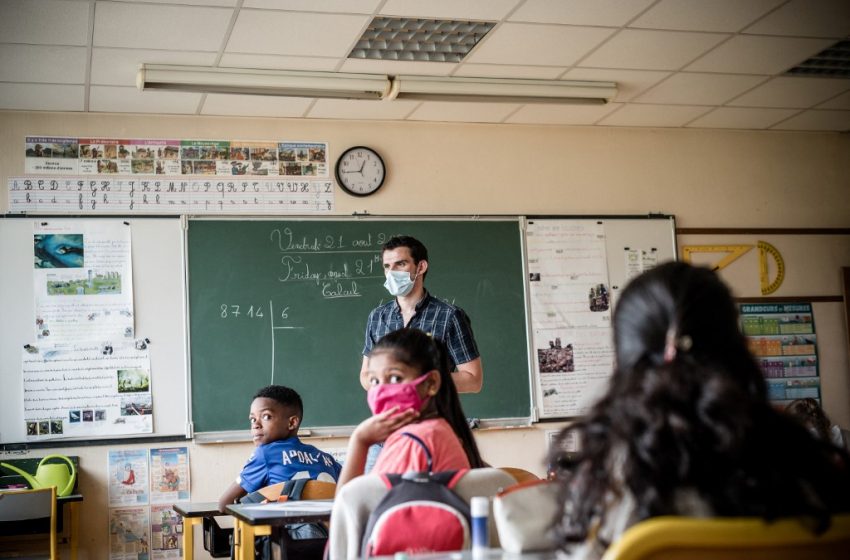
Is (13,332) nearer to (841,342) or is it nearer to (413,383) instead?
(413,383)

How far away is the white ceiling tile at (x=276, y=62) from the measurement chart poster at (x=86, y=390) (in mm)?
1584

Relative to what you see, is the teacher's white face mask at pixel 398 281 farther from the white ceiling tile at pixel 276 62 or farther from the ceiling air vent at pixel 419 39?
the white ceiling tile at pixel 276 62

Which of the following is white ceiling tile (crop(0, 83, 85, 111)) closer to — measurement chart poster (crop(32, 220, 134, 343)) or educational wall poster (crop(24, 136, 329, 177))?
educational wall poster (crop(24, 136, 329, 177))

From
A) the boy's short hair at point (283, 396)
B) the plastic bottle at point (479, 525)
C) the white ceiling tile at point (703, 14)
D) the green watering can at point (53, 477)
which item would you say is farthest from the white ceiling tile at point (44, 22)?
the plastic bottle at point (479, 525)

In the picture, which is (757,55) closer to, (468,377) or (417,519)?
(468,377)

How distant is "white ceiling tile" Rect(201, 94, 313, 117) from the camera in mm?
5032

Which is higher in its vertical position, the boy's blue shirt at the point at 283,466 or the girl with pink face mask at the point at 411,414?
the girl with pink face mask at the point at 411,414

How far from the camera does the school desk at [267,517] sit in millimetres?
2465

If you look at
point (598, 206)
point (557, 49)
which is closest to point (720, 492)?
point (557, 49)

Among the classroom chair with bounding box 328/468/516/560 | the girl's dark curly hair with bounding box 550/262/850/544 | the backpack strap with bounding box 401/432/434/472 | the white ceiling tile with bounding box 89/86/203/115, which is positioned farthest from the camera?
the white ceiling tile with bounding box 89/86/203/115

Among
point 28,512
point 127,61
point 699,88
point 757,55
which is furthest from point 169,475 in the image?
point 757,55

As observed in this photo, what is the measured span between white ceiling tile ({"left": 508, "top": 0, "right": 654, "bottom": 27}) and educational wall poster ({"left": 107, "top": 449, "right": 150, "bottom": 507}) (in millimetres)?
2960

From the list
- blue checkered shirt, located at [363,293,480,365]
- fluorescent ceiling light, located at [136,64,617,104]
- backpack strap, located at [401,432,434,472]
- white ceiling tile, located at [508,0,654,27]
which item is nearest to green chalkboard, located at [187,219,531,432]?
fluorescent ceiling light, located at [136,64,617,104]

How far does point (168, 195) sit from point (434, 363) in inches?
124
